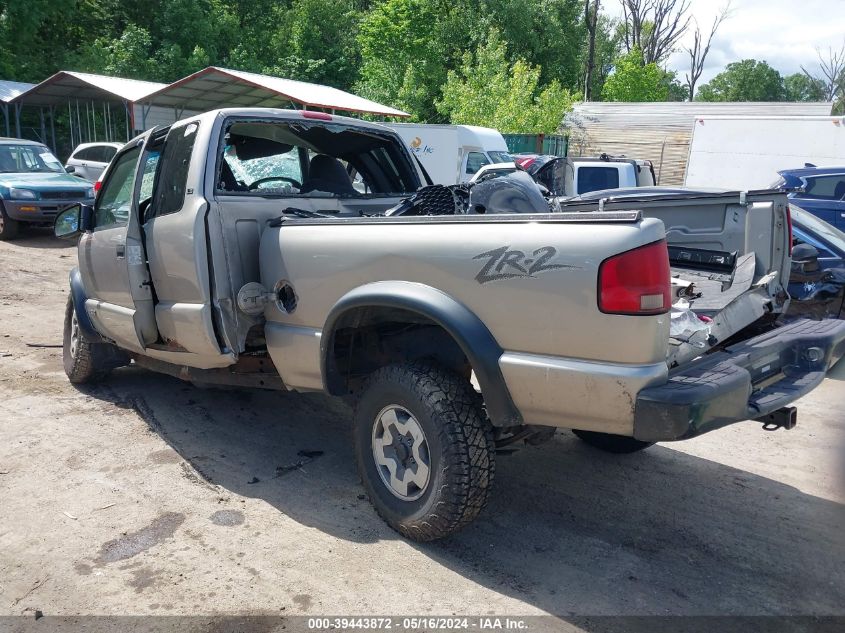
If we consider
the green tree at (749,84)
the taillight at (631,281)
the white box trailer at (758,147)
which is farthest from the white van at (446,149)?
the green tree at (749,84)

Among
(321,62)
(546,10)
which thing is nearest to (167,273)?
(321,62)

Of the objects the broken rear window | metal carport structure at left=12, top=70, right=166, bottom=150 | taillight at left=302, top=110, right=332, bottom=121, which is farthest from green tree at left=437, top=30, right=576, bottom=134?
taillight at left=302, top=110, right=332, bottom=121

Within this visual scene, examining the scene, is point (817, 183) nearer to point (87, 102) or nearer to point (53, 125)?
point (87, 102)

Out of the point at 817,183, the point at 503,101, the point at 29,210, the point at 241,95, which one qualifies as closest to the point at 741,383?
the point at 817,183

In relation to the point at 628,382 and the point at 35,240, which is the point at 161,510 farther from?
the point at 35,240

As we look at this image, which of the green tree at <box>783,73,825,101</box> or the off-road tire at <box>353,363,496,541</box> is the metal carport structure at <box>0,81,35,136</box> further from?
the green tree at <box>783,73,825,101</box>

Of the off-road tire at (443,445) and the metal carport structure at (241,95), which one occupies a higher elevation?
the metal carport structure at (241,95)

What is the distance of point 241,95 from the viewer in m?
21.5

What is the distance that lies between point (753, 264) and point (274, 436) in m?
3.25

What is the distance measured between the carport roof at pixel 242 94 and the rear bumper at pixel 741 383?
16.4 metres

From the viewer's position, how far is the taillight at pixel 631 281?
9.06ft

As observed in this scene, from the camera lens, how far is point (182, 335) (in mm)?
4375

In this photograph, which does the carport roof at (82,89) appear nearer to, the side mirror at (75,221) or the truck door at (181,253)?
the side mirror at (75,221)

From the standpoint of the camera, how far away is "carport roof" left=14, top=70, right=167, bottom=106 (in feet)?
69.4
